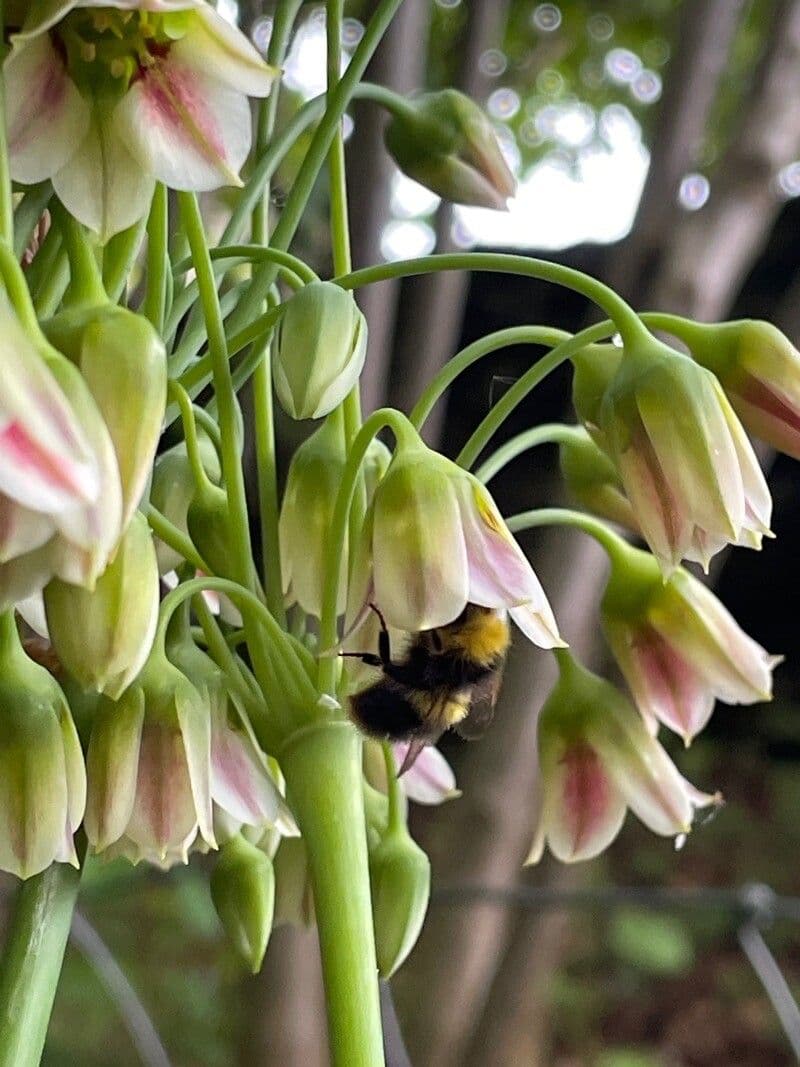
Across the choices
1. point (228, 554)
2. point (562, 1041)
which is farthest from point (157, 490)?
point (562, 1041)

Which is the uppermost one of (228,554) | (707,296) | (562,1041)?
(228,554)

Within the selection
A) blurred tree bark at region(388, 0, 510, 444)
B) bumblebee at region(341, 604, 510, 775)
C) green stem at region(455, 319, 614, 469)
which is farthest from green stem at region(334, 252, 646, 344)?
blurred tree bark at region(388, 0, 510, 444)

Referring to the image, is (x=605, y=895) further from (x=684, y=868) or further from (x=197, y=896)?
(x=684, y=868)

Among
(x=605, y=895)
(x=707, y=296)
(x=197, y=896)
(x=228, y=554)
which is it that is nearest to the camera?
(x=228, y=554)

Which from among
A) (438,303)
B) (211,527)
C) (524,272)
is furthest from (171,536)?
(438,303)

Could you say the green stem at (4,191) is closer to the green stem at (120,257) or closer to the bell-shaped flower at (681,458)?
the green stem at (120,257)

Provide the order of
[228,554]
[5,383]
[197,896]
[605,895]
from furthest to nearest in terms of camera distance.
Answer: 1. [197,896]
2. [605,895]
3. [228,554]
4. [5,383]
